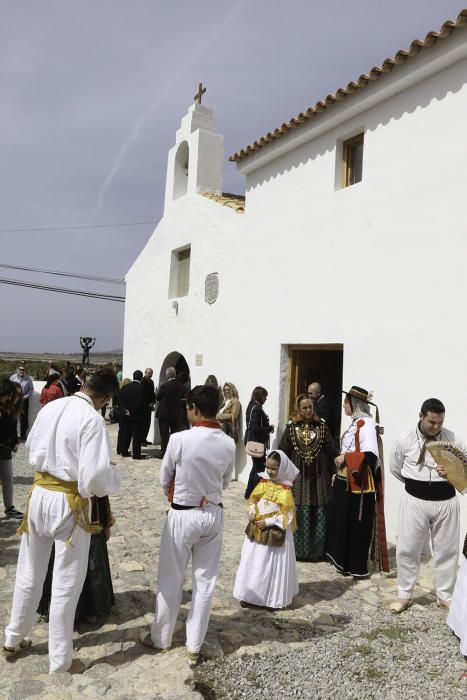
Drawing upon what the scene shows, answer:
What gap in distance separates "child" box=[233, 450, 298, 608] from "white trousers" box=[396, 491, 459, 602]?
35.5 inches

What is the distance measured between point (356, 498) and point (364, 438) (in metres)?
0.59

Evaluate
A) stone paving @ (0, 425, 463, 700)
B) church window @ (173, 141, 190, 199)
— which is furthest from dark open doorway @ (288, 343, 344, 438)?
church window @ (173, 141, 190, 199)

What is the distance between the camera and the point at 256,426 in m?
7.60

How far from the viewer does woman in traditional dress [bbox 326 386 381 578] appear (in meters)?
5.17

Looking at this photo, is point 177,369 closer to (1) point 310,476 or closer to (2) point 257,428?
(2) point 257,428

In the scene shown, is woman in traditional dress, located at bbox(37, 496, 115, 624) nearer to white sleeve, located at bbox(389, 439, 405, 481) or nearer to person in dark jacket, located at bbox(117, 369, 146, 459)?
white sleeve, located at bbox(389, 439, 405, 481)

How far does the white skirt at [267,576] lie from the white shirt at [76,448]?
5.62 ft

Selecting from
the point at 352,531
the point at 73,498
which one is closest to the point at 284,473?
the point at 352,531

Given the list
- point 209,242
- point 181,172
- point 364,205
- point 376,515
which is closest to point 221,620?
point 376,515

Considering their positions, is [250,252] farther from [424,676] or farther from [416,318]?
[424,676]

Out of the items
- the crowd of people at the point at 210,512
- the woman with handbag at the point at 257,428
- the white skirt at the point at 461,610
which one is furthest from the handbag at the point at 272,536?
the woman with handbag at the point at 257,428

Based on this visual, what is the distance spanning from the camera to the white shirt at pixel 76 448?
3160 mm

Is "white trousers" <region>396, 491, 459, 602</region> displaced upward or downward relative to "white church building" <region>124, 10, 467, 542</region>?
downward

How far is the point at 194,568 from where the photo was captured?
3.56 metres
